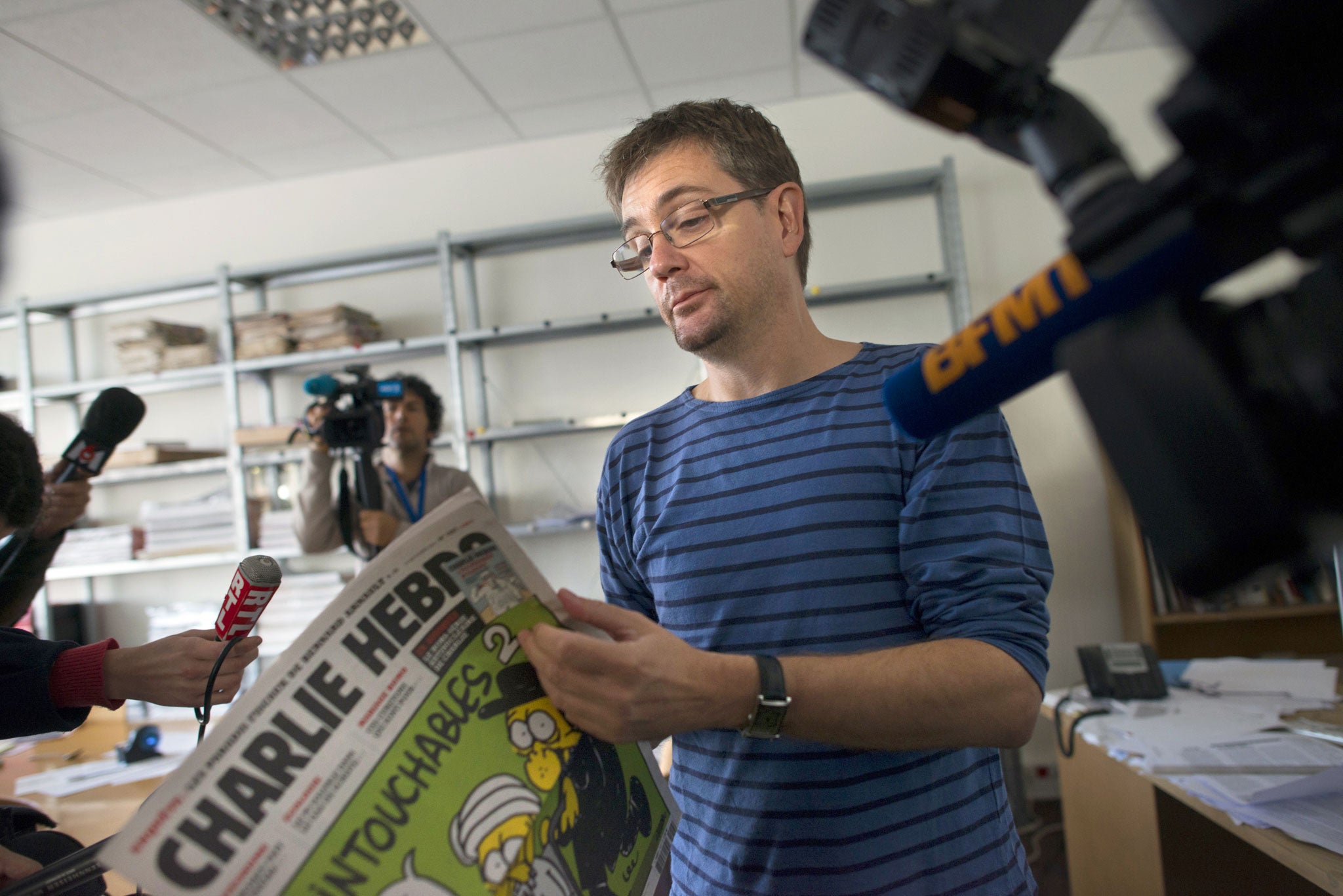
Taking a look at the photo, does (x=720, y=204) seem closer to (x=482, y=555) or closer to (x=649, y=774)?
(x=482, y=555)

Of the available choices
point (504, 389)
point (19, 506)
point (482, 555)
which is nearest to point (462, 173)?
point (504, 389)

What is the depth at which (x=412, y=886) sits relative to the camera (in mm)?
468

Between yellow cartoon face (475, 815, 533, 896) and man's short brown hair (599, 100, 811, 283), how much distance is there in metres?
0.76

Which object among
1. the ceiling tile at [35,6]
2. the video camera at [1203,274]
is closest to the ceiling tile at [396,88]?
the ceiling tile at [35,6]

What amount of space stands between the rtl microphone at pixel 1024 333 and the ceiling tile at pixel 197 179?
3.71 meters

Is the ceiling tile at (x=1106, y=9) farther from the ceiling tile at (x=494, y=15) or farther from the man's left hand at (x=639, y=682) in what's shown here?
the man's left hand at (x=639, y=682)

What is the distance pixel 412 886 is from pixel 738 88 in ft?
10.2

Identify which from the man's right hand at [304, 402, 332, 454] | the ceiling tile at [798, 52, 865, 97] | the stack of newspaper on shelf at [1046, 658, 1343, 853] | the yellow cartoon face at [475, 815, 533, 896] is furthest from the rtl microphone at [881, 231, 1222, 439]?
the ceiling tile at [798, 52, 865, 97]

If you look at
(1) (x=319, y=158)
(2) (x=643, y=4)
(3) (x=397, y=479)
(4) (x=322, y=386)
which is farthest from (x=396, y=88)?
(3) (x=397, y=479)

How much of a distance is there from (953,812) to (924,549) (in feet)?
0.90

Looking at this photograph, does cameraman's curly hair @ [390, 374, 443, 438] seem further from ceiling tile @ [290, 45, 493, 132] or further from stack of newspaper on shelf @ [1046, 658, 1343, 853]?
stack of newspaper on shelf @ [1046, 658, 1343, 853]

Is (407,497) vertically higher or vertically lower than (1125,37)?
lower

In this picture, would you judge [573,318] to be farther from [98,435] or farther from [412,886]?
[412,886]

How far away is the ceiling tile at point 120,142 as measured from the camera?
9.18ft
